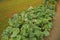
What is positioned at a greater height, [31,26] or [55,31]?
[31,26]

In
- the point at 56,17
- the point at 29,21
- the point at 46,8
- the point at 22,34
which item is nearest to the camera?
the point at 22,34

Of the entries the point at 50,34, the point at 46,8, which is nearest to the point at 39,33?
the point at 50,34

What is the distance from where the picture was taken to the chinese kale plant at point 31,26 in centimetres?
335

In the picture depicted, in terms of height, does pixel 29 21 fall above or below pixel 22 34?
above

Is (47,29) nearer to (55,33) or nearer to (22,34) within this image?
(55,33)

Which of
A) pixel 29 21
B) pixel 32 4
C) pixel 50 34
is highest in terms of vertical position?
pixel 32 4

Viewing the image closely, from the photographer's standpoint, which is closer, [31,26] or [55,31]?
[31,26]

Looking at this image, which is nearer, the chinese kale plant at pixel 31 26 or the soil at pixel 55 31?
the chinese kale plant at pixel 31 26

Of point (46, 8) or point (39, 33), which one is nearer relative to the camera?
Answer: point (39, 33)

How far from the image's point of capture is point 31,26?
3.45 metres

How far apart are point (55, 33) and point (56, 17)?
27.6 inches

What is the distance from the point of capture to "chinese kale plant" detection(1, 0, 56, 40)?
335 centimetres

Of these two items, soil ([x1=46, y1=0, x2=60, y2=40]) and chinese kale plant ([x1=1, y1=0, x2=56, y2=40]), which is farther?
soil ([x1=46, y1=0, x2=60, y2=40])

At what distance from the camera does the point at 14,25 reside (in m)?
3.68
